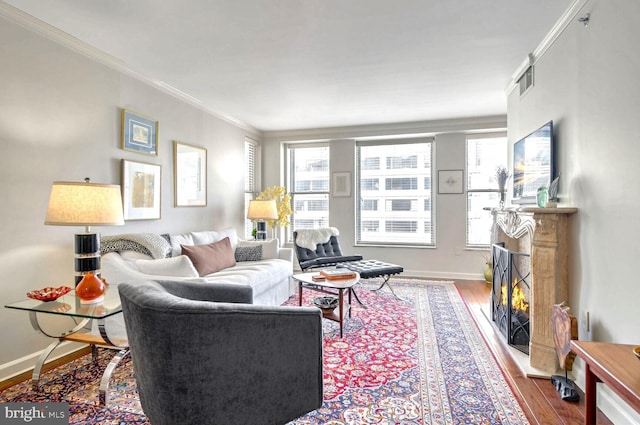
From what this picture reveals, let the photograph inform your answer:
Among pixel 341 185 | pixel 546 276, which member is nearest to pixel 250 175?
pixel 341 185

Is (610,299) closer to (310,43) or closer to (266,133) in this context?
(310,43)

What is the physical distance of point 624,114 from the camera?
1712 mm

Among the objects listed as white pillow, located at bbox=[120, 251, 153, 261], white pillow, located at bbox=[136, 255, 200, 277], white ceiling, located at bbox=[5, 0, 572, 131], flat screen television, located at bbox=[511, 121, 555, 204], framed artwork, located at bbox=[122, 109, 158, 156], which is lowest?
white pillow, located at bbox=[136, 255, 200, 277]

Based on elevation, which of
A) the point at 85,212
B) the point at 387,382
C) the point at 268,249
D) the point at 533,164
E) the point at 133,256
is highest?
the point at 533,164

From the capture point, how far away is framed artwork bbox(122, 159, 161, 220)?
3199 mm

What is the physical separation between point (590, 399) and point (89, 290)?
8.77 feet

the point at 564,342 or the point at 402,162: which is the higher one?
the point at 402,162

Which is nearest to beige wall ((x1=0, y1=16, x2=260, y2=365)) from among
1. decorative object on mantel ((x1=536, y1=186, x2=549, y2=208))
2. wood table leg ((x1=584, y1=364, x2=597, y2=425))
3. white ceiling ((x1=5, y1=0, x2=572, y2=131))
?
white ceiling ((x1=5, y1=0, x2=572, y2=131))

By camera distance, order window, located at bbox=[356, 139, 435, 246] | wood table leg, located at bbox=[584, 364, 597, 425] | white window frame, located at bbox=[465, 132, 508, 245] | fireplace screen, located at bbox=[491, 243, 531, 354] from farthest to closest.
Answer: window, located at bbox=[356, 139, 435, 246], white window frame, located at bbox=[465, 132, 508, 245], fireplace screen, located at bbox=[491, 243, 531, 354], wood table leg, located at bbox=[584, 364, 597, 425]

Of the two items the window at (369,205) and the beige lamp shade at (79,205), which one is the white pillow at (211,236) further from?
the window at (369,205)

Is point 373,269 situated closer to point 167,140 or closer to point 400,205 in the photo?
point 400,205

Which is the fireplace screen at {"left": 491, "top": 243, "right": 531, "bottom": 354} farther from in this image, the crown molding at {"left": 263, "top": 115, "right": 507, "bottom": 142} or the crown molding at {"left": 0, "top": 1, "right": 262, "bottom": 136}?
the crown molding at {"left": 0, "top": 1, "right": 262, "bottom": 136}

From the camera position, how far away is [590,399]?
1354 mm

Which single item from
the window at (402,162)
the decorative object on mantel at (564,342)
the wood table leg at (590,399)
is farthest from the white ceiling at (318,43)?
the wood table leg at (590,399)
